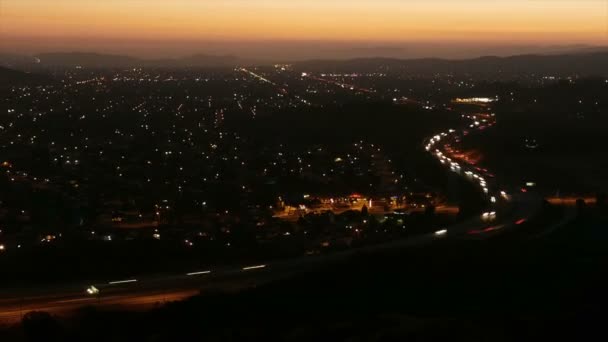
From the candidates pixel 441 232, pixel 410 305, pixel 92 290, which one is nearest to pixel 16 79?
pixel 441 232

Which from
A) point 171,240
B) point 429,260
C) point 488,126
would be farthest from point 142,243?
point 488,126

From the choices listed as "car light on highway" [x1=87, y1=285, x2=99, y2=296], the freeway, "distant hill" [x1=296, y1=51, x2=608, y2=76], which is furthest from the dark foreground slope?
"distant hill" [x1=296, y1=51, x2=608, y2=76]

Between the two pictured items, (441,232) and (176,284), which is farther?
(441,232)

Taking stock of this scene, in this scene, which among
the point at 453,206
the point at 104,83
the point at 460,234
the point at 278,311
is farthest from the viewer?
the point at 104,83

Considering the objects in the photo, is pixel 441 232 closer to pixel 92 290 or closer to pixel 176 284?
pixel 176 284

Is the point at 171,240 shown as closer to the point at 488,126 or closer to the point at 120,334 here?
the point at 120,334

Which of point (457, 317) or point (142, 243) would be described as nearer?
point (457, 317)

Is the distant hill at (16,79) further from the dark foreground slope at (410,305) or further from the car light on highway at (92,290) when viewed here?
the dark foreground slope at (410,305)

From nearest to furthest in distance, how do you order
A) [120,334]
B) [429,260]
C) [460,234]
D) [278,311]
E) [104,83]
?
[120,334] < [278,311] < [429,260] < [460,234] < [104,83]

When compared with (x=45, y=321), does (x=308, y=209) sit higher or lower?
lower
